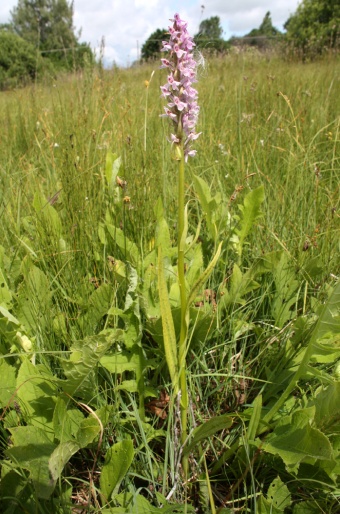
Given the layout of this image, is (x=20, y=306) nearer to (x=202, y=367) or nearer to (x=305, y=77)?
(x=202, y=367)

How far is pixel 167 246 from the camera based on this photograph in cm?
114

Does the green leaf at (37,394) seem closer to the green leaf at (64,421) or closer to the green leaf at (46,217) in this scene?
the green leaf at (64,421)

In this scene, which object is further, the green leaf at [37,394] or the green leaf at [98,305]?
the green leaf at [98,305]

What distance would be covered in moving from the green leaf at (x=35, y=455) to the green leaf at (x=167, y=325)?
274 mm

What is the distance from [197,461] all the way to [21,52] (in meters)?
19.6

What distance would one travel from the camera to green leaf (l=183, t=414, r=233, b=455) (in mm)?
665

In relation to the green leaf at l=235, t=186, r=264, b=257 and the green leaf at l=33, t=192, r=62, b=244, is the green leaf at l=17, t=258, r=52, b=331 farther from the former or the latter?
the green leaf at l=235, t=186, r=264, b=257

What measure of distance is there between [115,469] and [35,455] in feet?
0.50

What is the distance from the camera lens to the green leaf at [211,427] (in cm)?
66

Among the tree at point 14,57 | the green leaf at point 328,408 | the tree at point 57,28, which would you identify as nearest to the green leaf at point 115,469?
the green leaf at point 328,408

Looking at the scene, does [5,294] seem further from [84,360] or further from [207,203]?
[207,203]

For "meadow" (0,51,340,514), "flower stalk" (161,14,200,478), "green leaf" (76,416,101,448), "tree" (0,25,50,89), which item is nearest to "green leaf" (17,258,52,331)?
"meadow" (0,51,340,514)

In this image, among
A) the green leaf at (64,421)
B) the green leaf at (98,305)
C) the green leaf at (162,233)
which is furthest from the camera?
the green leaf at (162,233)

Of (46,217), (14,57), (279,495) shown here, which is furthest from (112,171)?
(14,57)
